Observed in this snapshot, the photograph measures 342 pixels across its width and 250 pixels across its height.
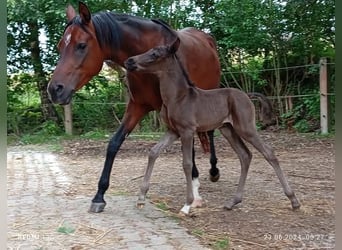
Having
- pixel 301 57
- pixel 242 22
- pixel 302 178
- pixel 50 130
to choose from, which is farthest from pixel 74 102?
pixel 302 178

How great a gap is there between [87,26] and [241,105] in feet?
3.74

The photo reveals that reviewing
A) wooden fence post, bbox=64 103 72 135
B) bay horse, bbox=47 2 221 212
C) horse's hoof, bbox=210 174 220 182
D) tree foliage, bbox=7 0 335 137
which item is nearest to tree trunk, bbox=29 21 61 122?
tree foliage, bbox=7 0 335 137

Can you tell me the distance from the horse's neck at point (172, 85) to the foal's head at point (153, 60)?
3 cm

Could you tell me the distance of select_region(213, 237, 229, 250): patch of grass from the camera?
2305 millimetres

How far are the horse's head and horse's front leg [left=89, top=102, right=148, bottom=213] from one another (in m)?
0.49

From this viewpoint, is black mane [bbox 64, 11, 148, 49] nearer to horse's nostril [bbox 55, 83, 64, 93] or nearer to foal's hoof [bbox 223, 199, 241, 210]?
horse's nostril [bbox 55, 83, 64, 93]

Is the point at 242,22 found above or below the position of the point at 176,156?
above

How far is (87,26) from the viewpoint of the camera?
301 centimetres

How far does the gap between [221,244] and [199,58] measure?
5.84 feet

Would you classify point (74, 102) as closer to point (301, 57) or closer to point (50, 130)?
point (50, 130)

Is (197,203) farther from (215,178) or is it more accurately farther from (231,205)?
(215,178)

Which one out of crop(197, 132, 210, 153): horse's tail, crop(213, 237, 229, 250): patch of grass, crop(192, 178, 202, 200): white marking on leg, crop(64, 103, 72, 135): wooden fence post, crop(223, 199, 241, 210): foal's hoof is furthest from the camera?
crop(64, 103, 72, 135): wooden fence post

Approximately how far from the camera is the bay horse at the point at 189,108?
296 cm

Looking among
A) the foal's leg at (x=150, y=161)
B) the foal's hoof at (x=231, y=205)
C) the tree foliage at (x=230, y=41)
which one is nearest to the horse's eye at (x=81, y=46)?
the foal's leg at (x=150, y=161)
